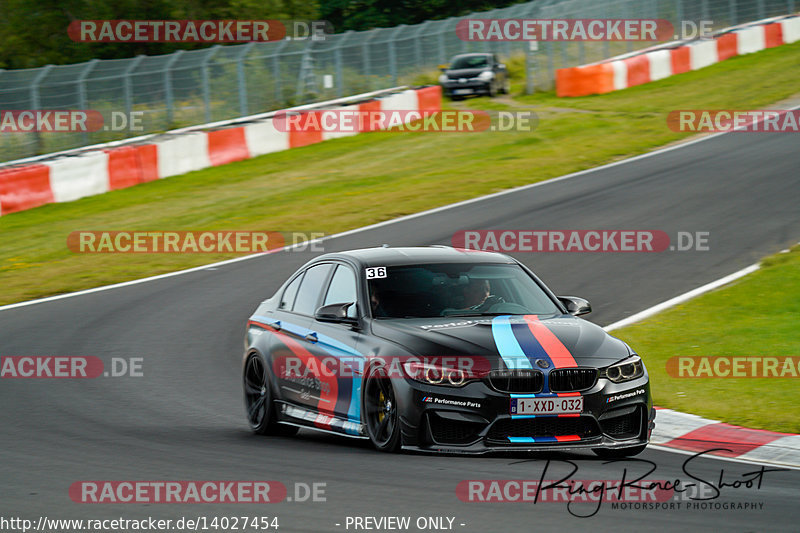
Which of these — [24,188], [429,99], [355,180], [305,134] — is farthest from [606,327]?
[429,99]

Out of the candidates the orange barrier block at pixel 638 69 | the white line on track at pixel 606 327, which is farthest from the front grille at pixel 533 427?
the orange barrier block at pixel 638 69

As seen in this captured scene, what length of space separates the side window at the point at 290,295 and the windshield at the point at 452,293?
1122 mm

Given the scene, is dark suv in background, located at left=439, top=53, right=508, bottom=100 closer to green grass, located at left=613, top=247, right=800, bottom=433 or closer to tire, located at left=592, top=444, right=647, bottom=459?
green grass, located at left=613, top=247, right=800, bottom=433

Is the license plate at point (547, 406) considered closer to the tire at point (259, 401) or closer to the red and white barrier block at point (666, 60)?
the tire at point (259, 401)

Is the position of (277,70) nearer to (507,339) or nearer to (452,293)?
(452,293)

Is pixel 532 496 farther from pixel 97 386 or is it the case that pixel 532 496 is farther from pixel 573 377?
pixel 97 386

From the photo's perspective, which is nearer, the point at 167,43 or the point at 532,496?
the point at 532,496

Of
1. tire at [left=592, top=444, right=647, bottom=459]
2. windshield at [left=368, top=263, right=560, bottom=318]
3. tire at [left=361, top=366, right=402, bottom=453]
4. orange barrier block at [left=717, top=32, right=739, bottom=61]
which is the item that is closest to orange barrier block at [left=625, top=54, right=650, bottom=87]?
orange barrier block at [left=717, top=32, right=739, bottom=61]

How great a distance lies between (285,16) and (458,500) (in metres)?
44.1

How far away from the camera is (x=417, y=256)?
9.27 meters

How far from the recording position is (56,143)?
2573cm

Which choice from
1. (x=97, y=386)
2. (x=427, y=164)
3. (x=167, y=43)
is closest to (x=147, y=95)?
(x=427, y=164)

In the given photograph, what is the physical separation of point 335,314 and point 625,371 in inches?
81.4

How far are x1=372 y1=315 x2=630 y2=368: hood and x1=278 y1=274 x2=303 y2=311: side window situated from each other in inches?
58.5
